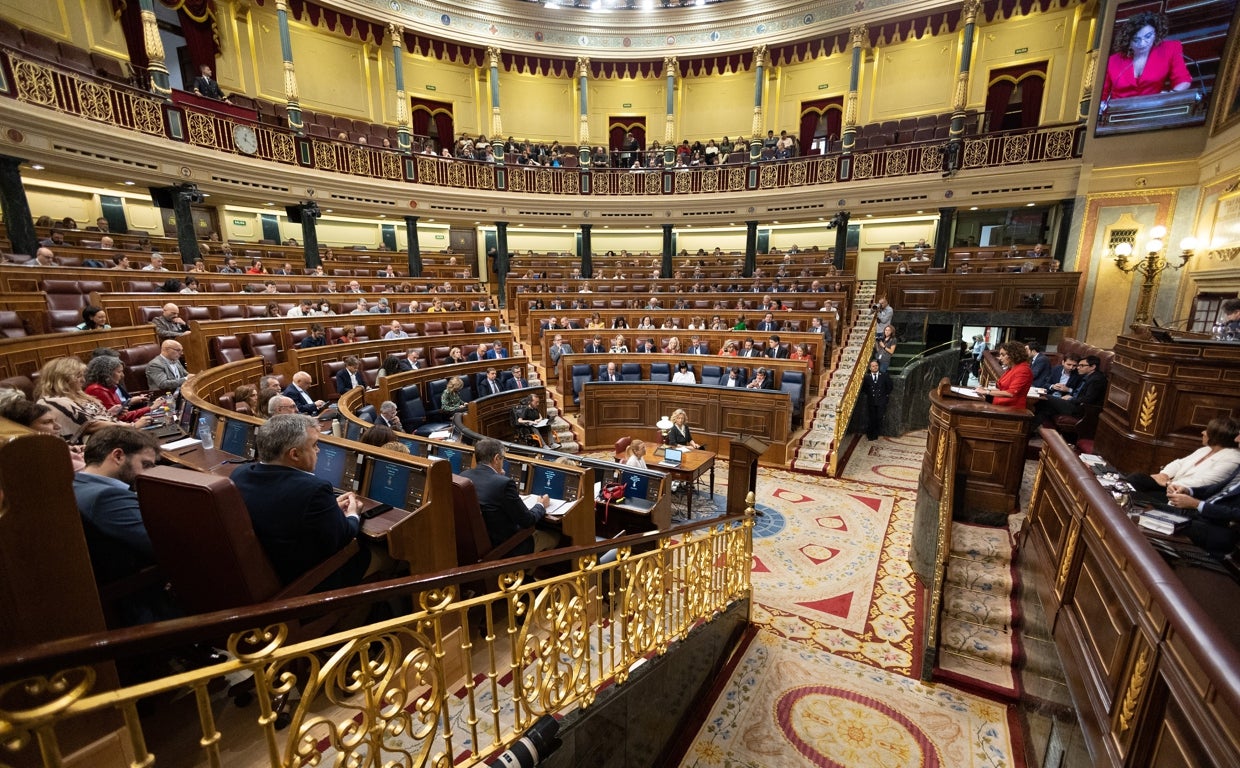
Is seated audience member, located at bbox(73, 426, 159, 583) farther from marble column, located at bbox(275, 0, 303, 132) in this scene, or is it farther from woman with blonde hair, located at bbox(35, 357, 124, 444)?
marble column, located at bbox(275, 0, 303, 132)

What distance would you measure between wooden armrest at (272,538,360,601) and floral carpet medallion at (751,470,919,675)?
3.06 metres

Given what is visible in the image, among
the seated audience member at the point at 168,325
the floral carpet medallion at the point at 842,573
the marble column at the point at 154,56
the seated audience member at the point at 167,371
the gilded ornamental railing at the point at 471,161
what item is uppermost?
the marble column at the point at 154,56

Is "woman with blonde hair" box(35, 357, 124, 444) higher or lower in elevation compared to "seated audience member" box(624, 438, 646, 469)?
higher

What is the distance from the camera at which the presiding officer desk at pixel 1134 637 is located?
46.4 inches

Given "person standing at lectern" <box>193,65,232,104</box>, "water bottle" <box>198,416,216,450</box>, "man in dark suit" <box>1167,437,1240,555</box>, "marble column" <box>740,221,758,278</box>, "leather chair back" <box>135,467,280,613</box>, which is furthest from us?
"marble column" <box>740,221,758,278</box>

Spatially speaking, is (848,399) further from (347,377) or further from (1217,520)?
(347,377)

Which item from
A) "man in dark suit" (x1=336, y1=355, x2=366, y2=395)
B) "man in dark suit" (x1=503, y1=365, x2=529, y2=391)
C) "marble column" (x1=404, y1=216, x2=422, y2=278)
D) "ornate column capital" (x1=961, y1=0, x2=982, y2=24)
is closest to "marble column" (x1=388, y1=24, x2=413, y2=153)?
"marble column" (x1=404, y1=216, x2=422, y2=278)

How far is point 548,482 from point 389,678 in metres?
2.65

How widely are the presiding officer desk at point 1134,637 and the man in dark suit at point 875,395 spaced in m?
5.52

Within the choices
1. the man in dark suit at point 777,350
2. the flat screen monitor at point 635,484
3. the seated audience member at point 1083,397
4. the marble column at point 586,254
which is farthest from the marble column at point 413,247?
the seated audience member at point 1083,397

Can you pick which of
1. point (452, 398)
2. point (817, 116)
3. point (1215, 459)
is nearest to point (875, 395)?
point (1215, 459)

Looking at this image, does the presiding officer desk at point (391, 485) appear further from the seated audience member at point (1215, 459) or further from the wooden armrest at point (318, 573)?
the seated audience member at point (1215, 459)

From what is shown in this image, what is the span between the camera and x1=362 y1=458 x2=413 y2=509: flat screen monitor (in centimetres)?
278

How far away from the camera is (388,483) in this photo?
2.85m
